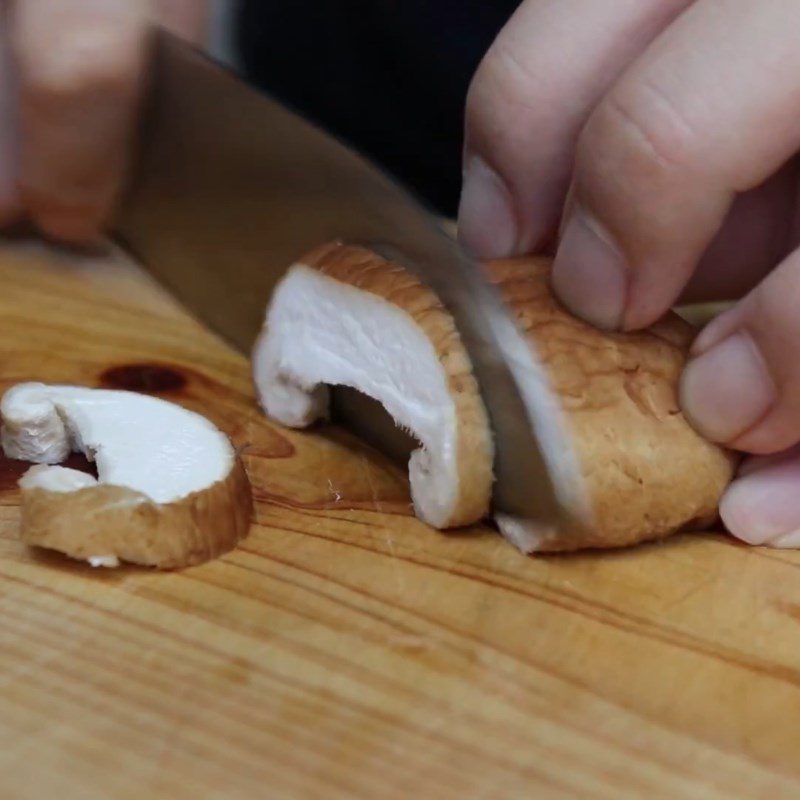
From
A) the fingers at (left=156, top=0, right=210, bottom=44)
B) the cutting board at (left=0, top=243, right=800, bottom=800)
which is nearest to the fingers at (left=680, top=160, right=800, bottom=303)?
the cutting board at (left=0, top=243, right=800, bottom=800)

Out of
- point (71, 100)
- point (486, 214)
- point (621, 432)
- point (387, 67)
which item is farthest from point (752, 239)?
point (387, 67)

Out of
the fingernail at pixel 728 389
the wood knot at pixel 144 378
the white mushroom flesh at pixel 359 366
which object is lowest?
the wood knot at pixel 144 378

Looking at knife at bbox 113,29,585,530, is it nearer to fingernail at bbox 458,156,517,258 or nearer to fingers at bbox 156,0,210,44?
fingernail at bbox 458,156,517,258

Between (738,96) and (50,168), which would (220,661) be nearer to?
(738,96)

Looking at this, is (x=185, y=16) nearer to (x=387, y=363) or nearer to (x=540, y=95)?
(x=540, y=95)

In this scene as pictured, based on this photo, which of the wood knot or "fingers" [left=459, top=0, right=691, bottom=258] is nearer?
"fingers" [left=459, top=0, right=691, bottom=258]

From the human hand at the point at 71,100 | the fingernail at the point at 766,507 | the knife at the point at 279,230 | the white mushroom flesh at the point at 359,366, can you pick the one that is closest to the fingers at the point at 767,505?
the fingernail at the point at 766,507

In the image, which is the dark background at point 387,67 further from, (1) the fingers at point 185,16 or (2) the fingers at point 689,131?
(2) the fingers at point 689,131
